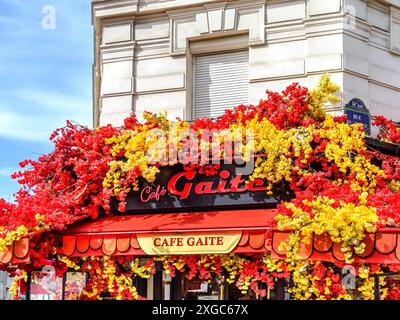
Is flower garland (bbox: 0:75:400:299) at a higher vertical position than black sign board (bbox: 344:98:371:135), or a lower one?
lower

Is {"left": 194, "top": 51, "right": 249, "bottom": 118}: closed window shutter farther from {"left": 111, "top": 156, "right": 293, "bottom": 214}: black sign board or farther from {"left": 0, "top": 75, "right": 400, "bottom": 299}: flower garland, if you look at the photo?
{"left": 111, "top": 156, "right": 293, "bottom": 214}: black sign board

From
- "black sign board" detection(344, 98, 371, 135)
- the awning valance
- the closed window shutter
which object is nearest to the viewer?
the awning valance

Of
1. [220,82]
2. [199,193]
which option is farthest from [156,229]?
[220,82]

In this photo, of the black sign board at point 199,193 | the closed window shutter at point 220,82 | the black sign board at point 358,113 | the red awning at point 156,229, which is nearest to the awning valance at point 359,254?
the red awning at point 156,229

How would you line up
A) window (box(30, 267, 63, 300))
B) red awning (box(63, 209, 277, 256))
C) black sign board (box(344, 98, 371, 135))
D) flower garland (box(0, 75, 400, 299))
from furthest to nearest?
window (box(30, 267, 63, 300)) → black sign board (box(344, 98, 371, 135)) → red awning (box(63, 209, 277, 256)) → flower garland (box(0, 75, 400, 299))

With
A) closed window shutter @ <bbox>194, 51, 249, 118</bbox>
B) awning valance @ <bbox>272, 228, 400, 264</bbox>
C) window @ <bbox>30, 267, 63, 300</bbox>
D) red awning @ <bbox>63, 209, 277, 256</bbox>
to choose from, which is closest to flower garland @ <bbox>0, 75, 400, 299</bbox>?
awning valance @ <bbox>272, 228, 400, 264</bbox>

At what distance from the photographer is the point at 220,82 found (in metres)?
16.4

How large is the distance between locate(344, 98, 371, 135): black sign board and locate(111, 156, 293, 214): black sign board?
232 centimetres

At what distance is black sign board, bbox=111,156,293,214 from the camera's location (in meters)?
13.7

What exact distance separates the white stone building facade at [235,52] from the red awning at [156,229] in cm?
291

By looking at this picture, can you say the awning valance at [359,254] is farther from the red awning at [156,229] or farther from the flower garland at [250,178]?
the red awning at [156,229]

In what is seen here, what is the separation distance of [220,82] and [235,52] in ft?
2.31

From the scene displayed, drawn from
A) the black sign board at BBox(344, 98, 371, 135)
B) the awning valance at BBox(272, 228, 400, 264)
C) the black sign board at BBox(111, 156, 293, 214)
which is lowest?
the awning valance at BBox(272, 228, 400, 264)

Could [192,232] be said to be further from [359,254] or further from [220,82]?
[220,82]
